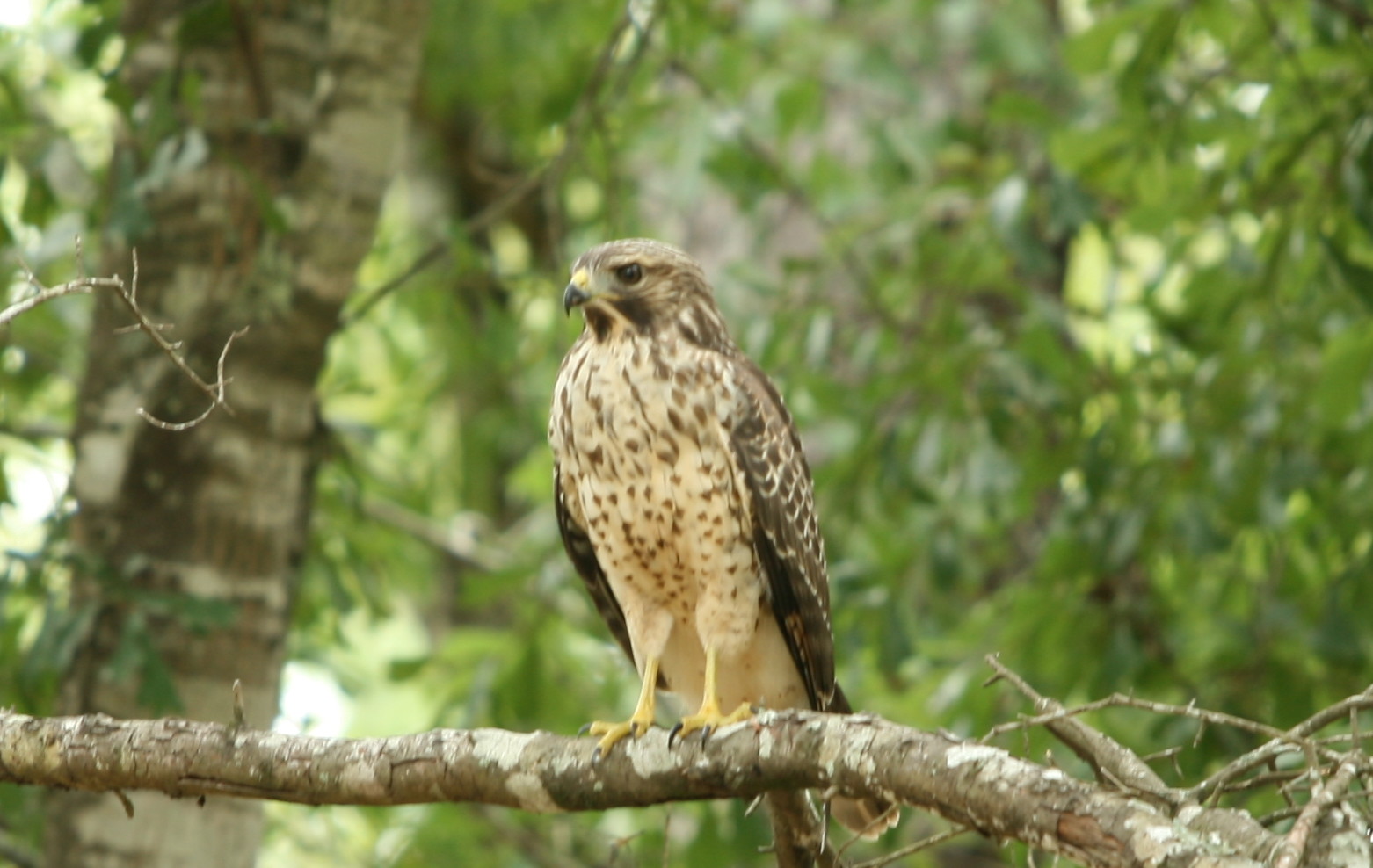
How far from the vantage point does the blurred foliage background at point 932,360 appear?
4777 mm

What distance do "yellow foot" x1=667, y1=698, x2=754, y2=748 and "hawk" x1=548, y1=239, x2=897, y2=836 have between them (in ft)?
0.05

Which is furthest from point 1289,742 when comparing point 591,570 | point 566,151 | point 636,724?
point 566,151

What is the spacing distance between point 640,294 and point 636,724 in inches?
49.1

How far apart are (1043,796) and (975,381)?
3268mm

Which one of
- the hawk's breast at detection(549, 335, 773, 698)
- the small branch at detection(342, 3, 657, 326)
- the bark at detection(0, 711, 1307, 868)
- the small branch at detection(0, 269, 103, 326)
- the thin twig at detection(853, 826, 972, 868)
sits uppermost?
the small branch at detection(342, 3, 657, 326)

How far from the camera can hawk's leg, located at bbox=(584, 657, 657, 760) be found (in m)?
3.33

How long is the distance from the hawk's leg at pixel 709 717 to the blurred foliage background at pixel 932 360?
1183mm

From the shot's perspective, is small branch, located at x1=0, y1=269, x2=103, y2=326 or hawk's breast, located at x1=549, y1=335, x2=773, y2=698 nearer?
small branch, located at x1=0, y1=269, x2=103, y2=326

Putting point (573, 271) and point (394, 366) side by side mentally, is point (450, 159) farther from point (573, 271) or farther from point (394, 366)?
point (573, 271)

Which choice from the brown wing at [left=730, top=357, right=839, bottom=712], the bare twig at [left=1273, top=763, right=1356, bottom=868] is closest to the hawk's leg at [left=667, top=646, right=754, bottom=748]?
the brown wing at [left=730, top=357, right=839, bottom=712]

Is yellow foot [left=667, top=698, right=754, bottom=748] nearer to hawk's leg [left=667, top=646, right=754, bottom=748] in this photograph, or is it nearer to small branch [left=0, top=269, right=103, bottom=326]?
hawk's leg [left=667, top=646, right=754, bottom=748]

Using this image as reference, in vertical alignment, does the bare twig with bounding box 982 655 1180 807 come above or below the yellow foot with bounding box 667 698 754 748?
below

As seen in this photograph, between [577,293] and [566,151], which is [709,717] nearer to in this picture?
[577,293]

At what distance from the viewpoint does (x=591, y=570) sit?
4.54 meters
